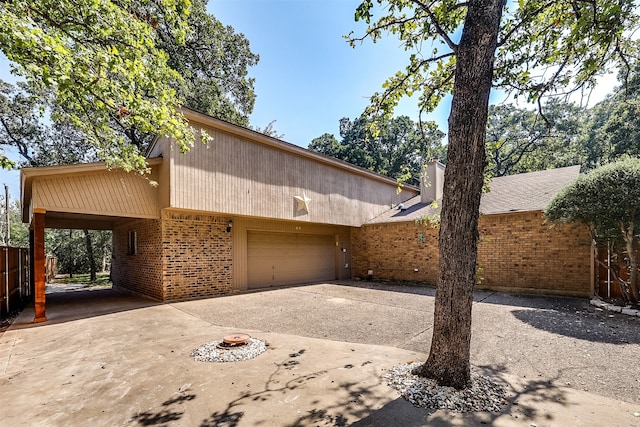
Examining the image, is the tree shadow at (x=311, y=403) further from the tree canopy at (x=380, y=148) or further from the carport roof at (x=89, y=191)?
the tree canopy at (x=380, y=148)

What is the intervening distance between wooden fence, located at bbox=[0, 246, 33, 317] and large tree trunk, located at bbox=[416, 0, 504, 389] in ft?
32.2

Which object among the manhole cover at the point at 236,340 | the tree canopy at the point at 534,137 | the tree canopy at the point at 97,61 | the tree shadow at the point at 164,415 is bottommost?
the manhole cover at the point at 236,340

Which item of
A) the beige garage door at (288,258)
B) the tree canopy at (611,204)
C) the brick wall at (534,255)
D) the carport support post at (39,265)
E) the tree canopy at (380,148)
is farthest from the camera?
the tree canopy at (380,148)

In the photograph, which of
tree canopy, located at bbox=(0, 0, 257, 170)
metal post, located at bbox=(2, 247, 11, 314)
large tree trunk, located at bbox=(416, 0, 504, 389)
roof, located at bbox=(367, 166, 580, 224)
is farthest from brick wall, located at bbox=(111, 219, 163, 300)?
roof, located at bbox=(367, 166, 580, 224)

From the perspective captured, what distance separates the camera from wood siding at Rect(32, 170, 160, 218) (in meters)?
6.47

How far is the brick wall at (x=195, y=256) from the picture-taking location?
843 centimetres

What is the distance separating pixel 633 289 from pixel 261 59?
16.1m

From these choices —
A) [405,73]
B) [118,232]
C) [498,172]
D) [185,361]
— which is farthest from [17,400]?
[498,172]

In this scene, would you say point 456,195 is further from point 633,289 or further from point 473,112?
point 633,289

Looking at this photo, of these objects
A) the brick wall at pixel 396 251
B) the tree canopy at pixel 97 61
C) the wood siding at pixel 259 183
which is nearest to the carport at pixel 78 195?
the wood siding at pixel 259 183

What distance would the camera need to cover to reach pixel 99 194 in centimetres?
722

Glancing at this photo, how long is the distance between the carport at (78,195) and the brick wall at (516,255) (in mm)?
9407

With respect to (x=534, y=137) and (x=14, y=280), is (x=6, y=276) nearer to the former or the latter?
(x=14, y=280)

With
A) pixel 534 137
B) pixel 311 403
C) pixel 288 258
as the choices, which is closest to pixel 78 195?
pixel 288 258
